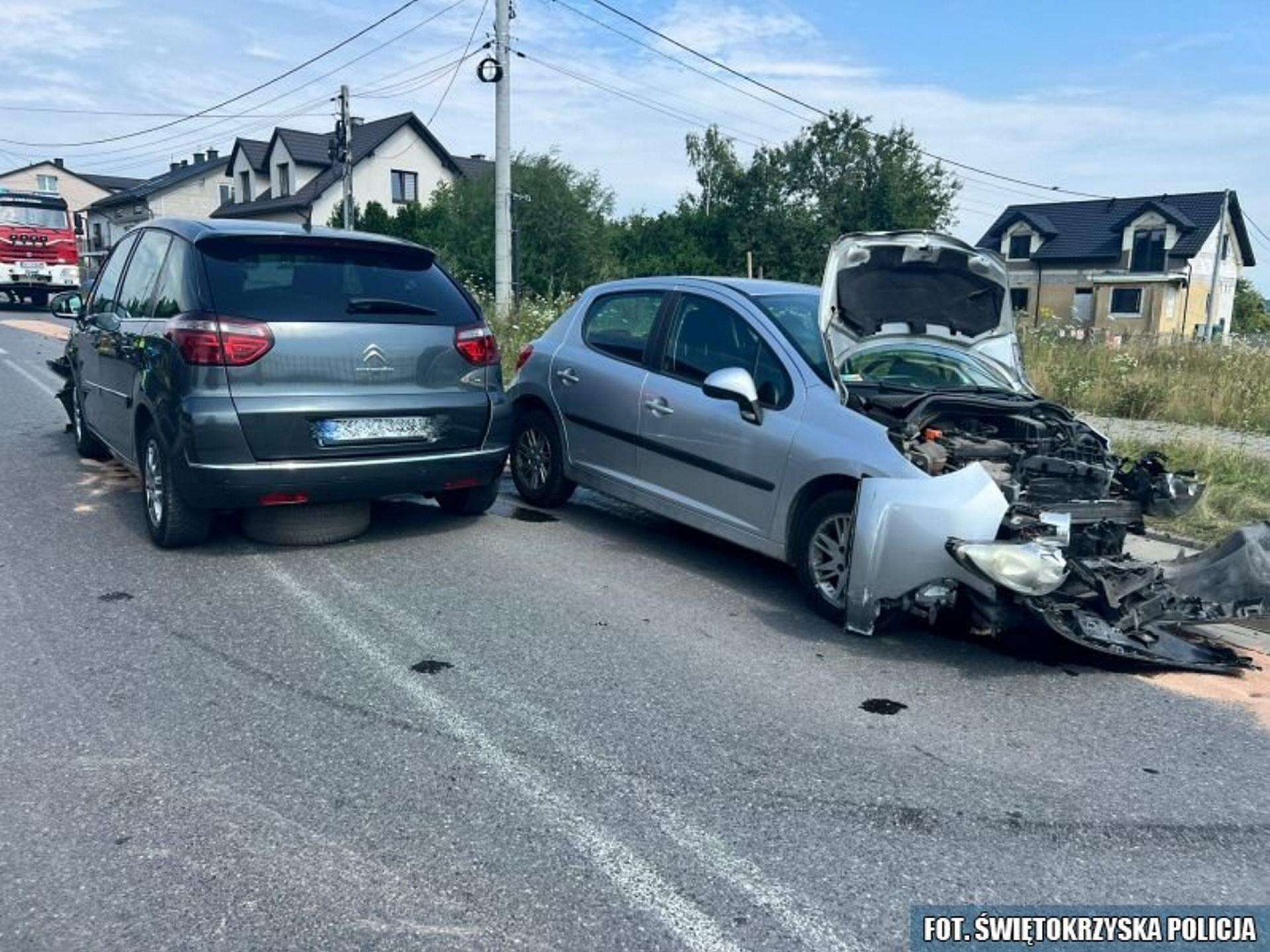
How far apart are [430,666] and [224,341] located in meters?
2.21

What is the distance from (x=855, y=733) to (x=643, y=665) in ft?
3.36

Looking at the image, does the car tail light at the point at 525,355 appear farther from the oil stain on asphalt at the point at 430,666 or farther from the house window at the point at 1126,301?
the house window at the point at 1126,301

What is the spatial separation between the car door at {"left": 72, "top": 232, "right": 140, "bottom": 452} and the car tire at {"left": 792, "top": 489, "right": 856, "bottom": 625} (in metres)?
4.63

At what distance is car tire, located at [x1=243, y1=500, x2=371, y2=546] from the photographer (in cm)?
608

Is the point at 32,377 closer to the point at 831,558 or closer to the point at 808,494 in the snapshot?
the point at 808,494

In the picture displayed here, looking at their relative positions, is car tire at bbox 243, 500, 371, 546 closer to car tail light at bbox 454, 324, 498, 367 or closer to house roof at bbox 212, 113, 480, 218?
car tail light at bbox 454, 324, 498, 367

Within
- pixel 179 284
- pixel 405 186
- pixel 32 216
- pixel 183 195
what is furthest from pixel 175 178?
pixel 179 284

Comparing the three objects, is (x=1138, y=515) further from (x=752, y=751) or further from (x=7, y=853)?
(x=7, y=853)

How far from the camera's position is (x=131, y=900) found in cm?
274

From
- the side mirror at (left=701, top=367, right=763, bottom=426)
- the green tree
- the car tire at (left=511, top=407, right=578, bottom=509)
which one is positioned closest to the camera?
the side mirror at (left=701, top=367, right=763, bottom=426)

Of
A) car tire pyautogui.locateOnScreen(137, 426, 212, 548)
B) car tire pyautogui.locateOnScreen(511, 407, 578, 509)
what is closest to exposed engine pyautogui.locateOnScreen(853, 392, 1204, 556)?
car tire pyautogui.locateOnScreen(511, 407, 578, 509)

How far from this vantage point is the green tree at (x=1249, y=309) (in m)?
58.2

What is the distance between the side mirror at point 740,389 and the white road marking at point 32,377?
31.6 feet

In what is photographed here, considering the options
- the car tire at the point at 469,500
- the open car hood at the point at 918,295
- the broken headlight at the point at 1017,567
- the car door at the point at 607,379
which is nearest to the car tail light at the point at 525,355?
the car door at the point at 607,379
